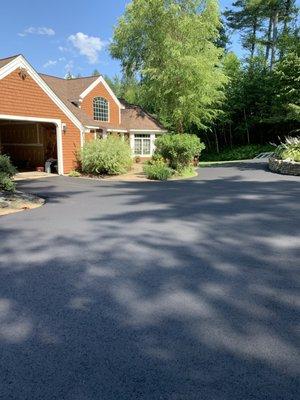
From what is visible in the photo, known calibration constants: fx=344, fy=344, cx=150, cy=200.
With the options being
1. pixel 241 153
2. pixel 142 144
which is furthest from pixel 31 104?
pixel 241 153

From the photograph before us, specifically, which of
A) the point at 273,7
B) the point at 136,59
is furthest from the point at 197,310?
the point at 273,7

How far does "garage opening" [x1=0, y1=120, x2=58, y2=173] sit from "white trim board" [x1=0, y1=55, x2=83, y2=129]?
5.66 ft

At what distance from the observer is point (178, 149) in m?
18.8

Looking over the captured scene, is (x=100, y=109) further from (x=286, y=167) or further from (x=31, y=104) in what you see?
(x=286, y=167)

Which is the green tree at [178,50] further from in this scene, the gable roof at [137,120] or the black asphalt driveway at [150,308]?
the black asphalt driveway at [150,308]

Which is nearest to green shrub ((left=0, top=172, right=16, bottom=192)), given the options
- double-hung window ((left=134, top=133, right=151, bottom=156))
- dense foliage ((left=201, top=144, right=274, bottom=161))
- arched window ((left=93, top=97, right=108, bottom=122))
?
arched window ((left=93, top=97, right=108, bottom=122))

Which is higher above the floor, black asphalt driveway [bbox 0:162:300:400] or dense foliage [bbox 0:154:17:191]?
dense foliage [bbox 0:154:17:191]

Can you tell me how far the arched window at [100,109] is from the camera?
84.5 feet

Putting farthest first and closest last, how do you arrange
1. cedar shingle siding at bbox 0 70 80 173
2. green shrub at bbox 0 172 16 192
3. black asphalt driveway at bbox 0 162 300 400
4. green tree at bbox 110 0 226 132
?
green tree at bbox 110 0 226 132, cedar shingle siding at bbox 0 70 80 173, green shrub at bbox 0 172 16 192, black asphalt driveway at bbox 0 162 300 400

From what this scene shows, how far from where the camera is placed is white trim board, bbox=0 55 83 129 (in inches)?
640

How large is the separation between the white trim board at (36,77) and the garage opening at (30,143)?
5.66ft

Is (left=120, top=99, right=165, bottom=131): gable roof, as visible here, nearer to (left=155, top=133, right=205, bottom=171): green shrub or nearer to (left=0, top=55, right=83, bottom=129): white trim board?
(left=0, top=55, right=83, bottom=129): white trim board

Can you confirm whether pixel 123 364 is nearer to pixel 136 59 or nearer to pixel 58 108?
pixel 58 108

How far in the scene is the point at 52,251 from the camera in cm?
605
